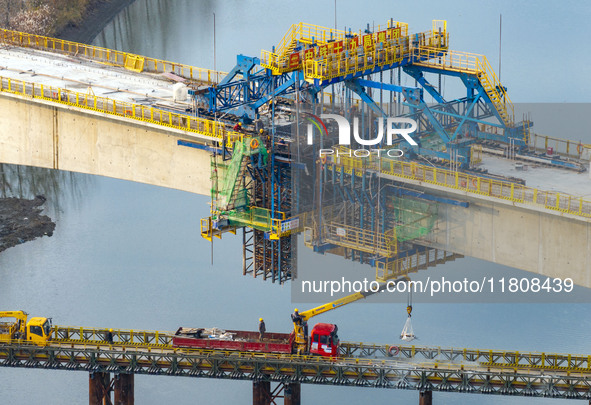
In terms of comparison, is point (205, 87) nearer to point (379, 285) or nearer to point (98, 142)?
point (98, 142)

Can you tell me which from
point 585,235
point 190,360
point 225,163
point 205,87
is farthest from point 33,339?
point 585,235

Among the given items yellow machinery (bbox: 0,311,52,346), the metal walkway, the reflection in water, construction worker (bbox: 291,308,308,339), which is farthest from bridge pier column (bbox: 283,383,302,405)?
the reflection in water

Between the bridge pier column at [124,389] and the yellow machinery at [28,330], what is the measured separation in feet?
16.5

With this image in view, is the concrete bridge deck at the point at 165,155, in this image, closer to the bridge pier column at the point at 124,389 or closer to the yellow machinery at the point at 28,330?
the bridge pier column at the point at 124,389

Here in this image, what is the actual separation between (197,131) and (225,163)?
362 cm

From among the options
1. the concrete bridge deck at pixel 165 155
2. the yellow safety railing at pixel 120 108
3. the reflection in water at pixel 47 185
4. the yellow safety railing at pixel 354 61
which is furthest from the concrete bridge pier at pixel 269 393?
the reflection in water at pixel 47 185

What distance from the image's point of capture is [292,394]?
95.6m

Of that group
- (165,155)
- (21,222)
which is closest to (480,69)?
(165,155)

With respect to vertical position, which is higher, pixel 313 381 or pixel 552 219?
pixel 552 219

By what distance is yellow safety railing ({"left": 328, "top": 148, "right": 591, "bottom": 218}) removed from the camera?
9188 centimetres

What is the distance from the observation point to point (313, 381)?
92750 mm

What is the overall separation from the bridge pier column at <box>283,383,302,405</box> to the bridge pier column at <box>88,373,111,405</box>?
37.2ft

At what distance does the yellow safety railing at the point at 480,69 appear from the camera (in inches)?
3989

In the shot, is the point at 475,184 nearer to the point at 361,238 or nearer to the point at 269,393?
the point at 361,238
